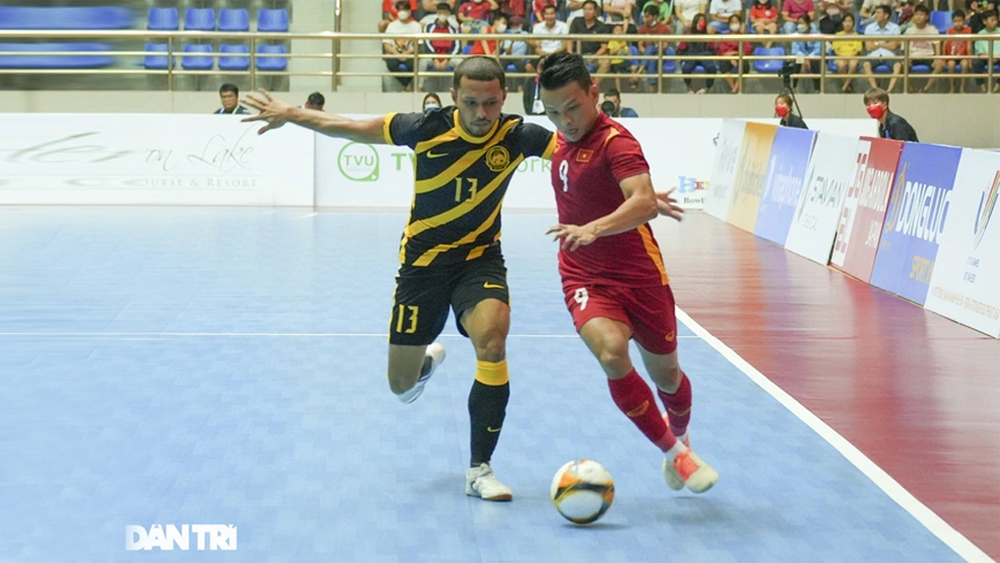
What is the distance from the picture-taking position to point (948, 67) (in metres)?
23.1

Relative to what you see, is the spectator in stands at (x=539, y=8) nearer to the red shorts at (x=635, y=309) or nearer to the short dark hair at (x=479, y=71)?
the short dark hair at (x=479, y=71)

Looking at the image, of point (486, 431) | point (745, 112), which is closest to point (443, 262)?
point (486, 431)

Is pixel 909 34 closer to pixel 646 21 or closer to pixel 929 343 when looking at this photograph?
pixel 646 21

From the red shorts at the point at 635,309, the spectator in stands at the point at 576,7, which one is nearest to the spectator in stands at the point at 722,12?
the spectator in stands at the point at 576,7

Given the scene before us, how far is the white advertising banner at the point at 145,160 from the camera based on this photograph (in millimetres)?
18391

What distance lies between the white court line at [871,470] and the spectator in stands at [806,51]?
1482 cm

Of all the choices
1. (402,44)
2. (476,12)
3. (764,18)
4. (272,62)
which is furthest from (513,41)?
(764,18)

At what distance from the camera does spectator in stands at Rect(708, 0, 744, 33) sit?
23047 millimetres

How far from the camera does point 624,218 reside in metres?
5.02

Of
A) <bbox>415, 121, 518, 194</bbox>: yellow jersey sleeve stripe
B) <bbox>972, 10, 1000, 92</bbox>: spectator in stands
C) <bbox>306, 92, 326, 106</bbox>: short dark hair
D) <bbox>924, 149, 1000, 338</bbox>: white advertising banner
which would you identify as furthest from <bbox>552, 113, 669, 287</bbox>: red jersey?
<bbox>972, 10, 1000, 92</bbox>: spectator in stands

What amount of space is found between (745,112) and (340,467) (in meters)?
17.7

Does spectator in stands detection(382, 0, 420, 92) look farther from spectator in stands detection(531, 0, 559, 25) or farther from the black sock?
the black sock

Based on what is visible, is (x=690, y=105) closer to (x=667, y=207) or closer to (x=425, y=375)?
(x=425, y=375)

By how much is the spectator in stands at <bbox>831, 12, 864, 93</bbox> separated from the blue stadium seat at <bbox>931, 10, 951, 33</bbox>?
198 cm
